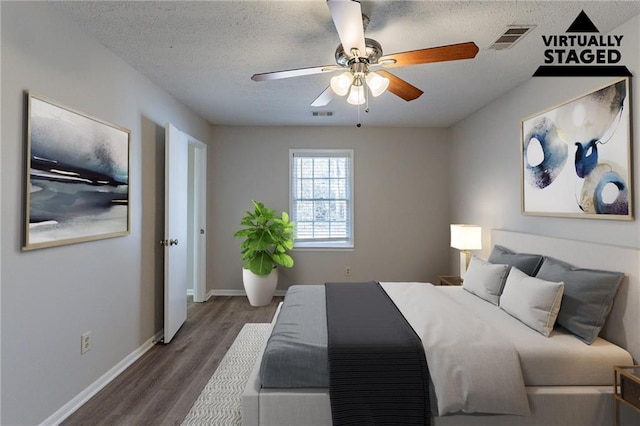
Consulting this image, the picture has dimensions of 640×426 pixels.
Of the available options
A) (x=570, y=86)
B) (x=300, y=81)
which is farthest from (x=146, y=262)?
(x=570, y=86)

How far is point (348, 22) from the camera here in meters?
1.65

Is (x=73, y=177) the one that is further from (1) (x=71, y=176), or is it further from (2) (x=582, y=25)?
(2) (x=582, y=25)

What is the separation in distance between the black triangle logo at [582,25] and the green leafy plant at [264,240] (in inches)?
136

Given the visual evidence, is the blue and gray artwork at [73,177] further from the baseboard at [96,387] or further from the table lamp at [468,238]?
the table lamp at [468,238]

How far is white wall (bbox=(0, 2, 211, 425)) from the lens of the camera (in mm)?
1748

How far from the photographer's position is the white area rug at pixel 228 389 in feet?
6.77

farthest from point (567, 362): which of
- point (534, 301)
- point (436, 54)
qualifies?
point (436, 54)

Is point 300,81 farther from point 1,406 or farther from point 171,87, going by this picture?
point 1,406

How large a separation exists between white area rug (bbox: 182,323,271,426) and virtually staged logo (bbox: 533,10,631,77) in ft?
10.9

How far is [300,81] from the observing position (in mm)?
3146

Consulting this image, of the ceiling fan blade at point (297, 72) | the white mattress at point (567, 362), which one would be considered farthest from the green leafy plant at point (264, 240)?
the white mattress at point (567, 362)

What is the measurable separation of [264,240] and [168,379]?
Answer: 6.92 ft

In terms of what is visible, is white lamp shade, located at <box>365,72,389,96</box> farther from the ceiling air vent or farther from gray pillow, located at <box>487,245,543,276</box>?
the ceiling air vent

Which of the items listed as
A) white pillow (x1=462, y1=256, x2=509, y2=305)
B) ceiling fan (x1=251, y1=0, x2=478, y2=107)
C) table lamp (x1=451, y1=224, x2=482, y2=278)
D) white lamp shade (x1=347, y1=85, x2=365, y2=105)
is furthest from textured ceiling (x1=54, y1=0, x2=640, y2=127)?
white pillow (x1=462, y1=256, x2=509, y2=305)
